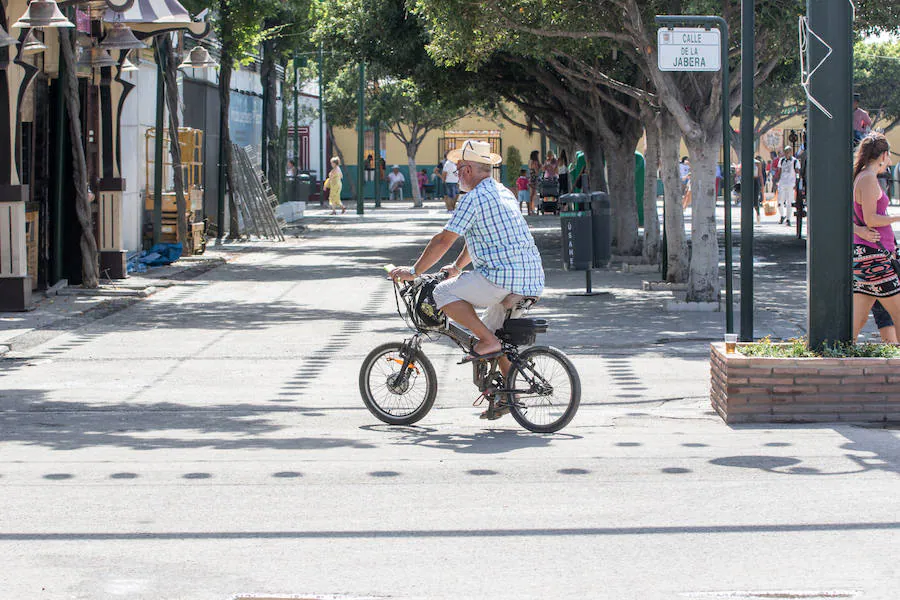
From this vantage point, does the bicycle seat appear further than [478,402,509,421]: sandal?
No

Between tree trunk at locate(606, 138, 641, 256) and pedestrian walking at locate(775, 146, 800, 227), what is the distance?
27.9ft

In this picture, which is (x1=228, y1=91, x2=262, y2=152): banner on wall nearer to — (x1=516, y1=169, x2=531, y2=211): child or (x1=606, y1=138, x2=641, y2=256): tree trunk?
(x1=516, y1=169, x2=531, y2=211): child

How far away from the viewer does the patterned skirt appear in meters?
9.76

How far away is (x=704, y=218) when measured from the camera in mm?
15281

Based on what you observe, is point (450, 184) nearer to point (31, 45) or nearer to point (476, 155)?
point (31, 45)

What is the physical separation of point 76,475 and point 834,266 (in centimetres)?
469

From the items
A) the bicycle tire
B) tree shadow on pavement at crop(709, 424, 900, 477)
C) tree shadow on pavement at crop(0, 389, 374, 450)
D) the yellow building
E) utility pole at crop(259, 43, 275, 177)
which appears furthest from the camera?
the yellow building

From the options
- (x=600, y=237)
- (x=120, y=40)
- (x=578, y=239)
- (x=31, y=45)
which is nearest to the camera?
(x=31, y=45)

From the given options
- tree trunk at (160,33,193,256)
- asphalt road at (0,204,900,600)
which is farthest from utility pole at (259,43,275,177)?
asphalt road at (0,204,900,600)

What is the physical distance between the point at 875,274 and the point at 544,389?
2.98 m

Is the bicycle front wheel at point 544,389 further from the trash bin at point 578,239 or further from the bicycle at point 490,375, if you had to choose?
the trash bin at point 578,239

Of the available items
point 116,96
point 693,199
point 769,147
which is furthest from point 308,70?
point 693,199

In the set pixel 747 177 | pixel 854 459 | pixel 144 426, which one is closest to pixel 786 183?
pixel 747 177

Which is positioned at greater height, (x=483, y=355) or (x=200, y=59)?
(x=200, y=59)
